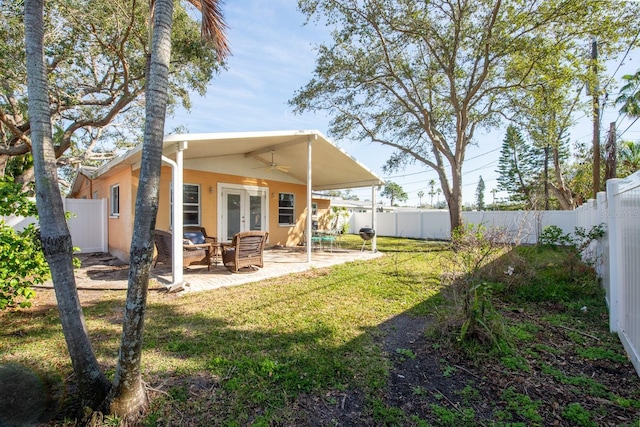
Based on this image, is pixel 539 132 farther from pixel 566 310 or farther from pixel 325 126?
pixel 566 310

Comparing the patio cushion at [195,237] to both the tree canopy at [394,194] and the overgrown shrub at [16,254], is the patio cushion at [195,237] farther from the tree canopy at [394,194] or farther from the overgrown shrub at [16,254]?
the tree canopy at [394,194]

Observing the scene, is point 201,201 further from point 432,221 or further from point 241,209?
point 432,221

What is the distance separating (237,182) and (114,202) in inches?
154

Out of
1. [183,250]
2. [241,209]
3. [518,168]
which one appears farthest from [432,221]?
[518,168]

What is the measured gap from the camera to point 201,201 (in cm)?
955

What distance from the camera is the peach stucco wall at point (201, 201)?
8000mm

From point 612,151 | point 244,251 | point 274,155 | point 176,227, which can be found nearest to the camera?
point 176,227

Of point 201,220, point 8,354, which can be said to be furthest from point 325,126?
point 8,354

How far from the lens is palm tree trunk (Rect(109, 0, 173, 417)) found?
2.02 m

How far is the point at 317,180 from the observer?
1316cm

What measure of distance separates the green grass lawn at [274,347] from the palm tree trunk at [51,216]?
17.1 inches

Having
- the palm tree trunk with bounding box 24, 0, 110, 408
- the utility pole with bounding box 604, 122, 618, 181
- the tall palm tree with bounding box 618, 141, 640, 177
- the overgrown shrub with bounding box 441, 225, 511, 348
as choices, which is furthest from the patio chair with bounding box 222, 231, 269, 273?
the tall palm tree with bounding box 618, 141, 640, 177

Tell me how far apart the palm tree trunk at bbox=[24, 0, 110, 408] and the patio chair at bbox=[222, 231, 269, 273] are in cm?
446

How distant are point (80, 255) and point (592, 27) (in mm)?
18143
